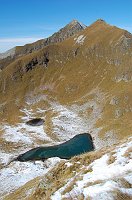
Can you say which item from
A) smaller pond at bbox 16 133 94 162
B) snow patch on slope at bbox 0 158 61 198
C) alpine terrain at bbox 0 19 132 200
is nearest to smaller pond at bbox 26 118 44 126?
alpine terrain at bbox 0 19 132 200

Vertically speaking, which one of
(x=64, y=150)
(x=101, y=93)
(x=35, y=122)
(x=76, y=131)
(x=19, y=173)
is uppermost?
(x=101, y=93)

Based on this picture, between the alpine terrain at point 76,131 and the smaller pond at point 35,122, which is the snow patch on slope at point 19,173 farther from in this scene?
the smaller pond at point 35,122

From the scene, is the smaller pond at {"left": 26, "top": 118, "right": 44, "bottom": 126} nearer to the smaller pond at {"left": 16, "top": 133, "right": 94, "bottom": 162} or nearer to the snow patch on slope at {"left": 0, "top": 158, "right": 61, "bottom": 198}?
the smaller pond at {"left": 16, "top": 133, "right": 94, "bottom": 162}

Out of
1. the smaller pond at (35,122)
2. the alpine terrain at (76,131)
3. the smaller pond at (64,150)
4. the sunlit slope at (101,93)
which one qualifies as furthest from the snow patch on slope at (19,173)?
the smaller pond at (35,122)

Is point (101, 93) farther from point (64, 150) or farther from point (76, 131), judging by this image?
point (64, 150)

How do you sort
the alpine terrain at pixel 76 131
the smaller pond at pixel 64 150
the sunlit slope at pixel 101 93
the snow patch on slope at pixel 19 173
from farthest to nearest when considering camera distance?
1. the sunlit slope at pixel 101 93
2. the smaller pond at pixel 64 150
3. the snow patch on slope at pixel 19 173
4. the alpine terrain at pixel 76 131

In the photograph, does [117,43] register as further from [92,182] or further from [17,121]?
[92,182]

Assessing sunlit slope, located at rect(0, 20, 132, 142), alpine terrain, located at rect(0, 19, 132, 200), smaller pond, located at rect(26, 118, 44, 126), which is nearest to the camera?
alpine terrain, located at rect(0, 19, 132, 200)

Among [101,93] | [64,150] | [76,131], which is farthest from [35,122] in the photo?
[64,150]
